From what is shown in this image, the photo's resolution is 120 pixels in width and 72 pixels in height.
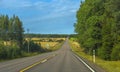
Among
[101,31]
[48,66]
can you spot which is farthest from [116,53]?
[48,66]

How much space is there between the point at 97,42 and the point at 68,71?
4940cm

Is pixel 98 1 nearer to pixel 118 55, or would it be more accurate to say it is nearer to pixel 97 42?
pixel 97 42

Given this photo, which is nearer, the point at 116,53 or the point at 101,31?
the point at 116,53

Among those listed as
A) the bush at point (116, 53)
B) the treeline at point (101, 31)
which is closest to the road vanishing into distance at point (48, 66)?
the bush at point (116, 53)

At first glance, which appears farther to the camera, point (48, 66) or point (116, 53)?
point (116, 53)

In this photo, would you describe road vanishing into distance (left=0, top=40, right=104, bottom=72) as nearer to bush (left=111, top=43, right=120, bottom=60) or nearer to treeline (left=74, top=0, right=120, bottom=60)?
bush (left=111, top=43, right=120, bottom=60)

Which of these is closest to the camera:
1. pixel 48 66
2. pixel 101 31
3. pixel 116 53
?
pixel 48 66

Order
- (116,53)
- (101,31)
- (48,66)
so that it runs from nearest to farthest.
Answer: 1. (48,66)
2. (116,53)
3. (101,31)

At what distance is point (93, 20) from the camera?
69.2 m

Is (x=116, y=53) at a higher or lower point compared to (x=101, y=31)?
lower

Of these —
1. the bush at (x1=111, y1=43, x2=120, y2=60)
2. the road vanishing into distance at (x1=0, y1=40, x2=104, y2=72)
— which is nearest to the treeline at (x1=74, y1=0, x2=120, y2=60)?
the bush at (x1=111, y1=43, x2=120, y2=60)

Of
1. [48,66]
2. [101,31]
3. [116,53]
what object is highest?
[101,31]

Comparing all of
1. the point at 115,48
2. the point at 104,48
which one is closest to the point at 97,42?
the point at 104,48

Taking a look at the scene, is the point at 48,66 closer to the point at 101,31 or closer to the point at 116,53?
the point at 116,53
